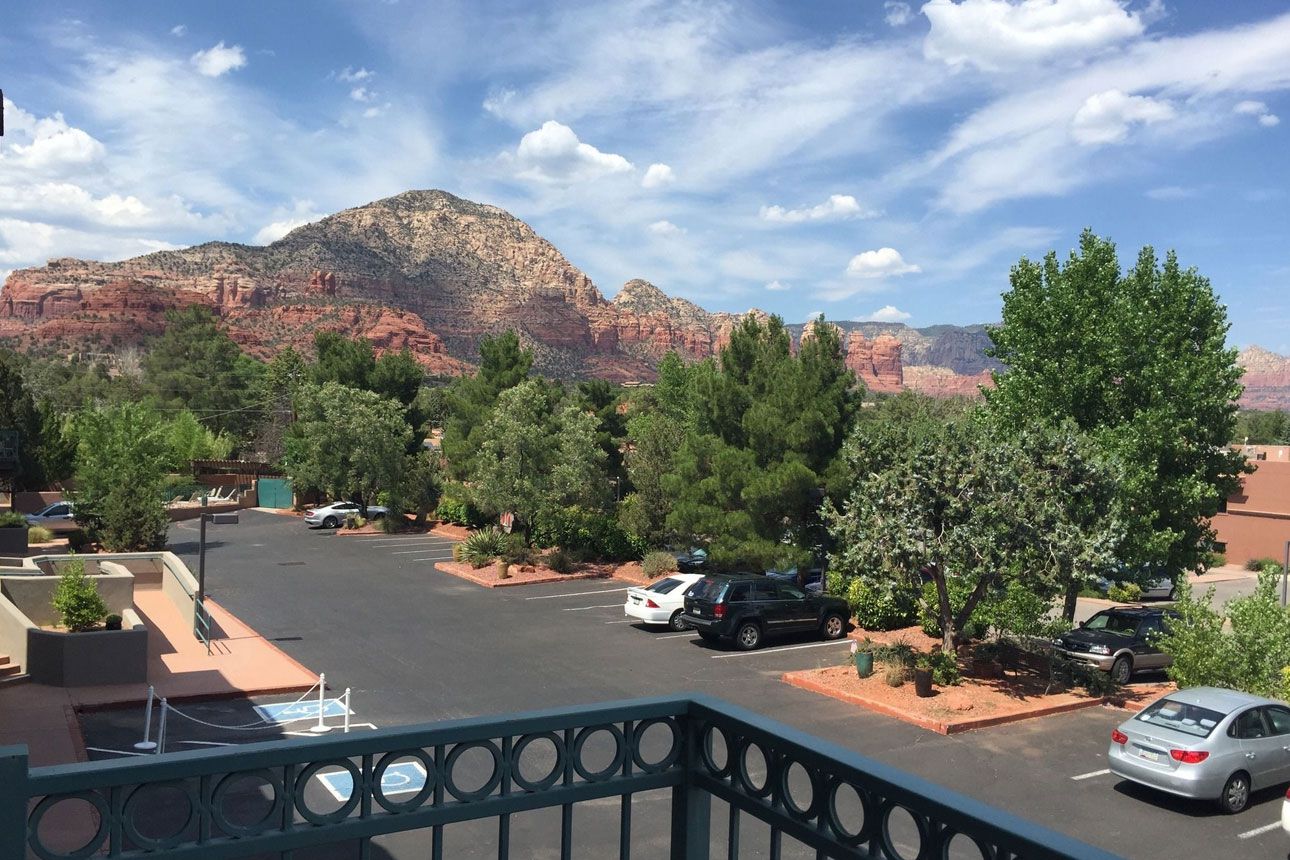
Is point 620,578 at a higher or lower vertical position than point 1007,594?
lower

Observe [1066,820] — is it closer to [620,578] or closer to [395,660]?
[395,660]

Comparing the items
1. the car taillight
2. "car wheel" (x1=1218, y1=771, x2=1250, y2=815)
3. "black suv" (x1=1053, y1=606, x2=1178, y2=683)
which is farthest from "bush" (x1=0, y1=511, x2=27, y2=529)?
"car wheel" (x1=1218, y1=771, x2=1250, y2=815)

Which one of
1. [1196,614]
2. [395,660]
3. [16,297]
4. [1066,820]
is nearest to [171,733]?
[395,660]

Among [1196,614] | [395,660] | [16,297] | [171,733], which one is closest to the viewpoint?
[171,733]

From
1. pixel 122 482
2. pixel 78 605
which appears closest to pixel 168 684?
pixel 78 605

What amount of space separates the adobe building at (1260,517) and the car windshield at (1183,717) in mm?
38131

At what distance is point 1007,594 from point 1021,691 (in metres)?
1.93

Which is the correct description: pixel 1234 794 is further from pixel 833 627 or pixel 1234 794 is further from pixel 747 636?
pixel 833 627

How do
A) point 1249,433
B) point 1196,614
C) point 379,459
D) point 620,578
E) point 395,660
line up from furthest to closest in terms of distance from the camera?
point 1249,433, point 379,459, point 620,578, point 395,660, point 1196,614

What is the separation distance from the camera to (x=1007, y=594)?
18.9m

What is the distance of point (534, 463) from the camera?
3275 centimetres

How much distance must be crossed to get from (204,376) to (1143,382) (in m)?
81.2

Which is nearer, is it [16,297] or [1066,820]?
[1066,820]

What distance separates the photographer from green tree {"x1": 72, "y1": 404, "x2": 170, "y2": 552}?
102ft
